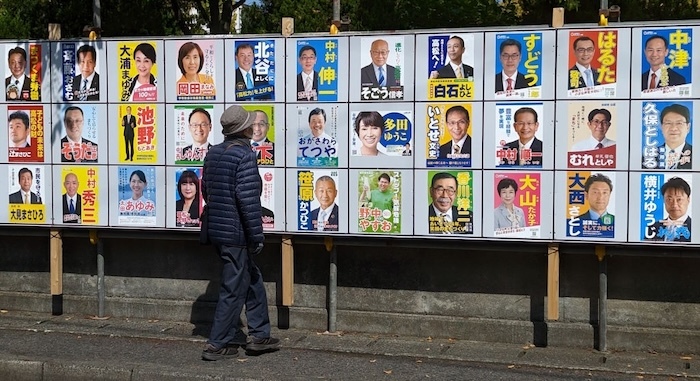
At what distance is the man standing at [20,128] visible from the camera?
941 cm

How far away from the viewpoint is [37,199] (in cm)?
941

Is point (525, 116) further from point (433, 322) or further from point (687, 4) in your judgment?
point (687, 4)

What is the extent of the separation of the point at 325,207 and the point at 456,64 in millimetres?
1660

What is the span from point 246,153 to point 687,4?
273 inches

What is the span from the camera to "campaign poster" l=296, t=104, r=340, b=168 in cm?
861

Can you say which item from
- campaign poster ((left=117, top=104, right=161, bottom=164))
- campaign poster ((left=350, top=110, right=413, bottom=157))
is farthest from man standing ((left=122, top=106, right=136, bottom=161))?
campaign poster ((left=350, top=110, right=413, bottom=157))

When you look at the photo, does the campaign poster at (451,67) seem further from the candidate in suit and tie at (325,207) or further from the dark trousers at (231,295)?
the dark trousers at (231,295)

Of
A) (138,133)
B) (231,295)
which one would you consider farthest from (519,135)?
(138,133)

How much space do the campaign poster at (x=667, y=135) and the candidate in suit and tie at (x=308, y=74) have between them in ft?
8.96

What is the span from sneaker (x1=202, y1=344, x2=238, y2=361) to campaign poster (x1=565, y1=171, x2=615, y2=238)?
2.88m

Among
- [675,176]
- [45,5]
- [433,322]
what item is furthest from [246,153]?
[45,5]

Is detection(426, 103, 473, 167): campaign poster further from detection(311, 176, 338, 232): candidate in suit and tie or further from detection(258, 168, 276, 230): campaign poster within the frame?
detection(258, 168, 276, 230): campaign poster

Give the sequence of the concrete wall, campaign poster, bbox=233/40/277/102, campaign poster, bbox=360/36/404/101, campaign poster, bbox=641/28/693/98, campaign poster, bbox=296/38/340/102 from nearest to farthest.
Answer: campaign poster, bbox=641/28/693/98, the concrete wall, campaign poster, bbox=360/36/404/101, campaign poster, bbox=296/38/340/102, campaign poster, bbox=233/40/277/102

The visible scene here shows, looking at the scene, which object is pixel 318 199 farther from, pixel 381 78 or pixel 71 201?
pixel 71 201
